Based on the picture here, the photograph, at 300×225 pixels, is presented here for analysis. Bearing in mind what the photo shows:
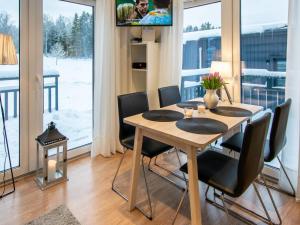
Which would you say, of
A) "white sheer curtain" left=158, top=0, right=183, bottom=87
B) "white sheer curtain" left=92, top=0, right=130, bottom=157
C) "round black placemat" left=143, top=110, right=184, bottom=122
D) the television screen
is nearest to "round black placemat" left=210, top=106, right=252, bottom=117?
"round black placemat" left=143, top=110, right=184, bottom=122

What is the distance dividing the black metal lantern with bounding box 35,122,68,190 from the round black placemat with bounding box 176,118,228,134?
1350 mm

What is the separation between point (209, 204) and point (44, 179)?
1649mm

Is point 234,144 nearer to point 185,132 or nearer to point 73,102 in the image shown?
point 185,132

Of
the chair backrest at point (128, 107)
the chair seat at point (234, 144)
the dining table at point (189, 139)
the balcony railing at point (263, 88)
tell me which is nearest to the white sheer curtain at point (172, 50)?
the chair backrest at point (128, 107)

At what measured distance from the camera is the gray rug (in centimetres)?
184

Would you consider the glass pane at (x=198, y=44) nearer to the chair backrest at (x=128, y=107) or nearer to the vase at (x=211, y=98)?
the vase at (x=211, y=98)

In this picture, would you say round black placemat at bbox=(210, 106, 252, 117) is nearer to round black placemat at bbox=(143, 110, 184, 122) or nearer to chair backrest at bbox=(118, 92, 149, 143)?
round black placemat at bbox=(143, 110, 184, 122)

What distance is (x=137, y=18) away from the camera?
289 centimetres

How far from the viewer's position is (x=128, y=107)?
2334 mm

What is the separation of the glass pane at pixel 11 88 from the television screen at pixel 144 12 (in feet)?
3.80

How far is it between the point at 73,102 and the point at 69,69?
0.43 meters

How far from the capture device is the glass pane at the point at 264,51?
236 cm

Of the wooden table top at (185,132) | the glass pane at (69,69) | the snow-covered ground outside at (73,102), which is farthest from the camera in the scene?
the snow-covered ground outside at (73,102)

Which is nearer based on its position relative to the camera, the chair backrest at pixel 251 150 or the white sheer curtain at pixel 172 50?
the chair backrest at pixel 251 150
